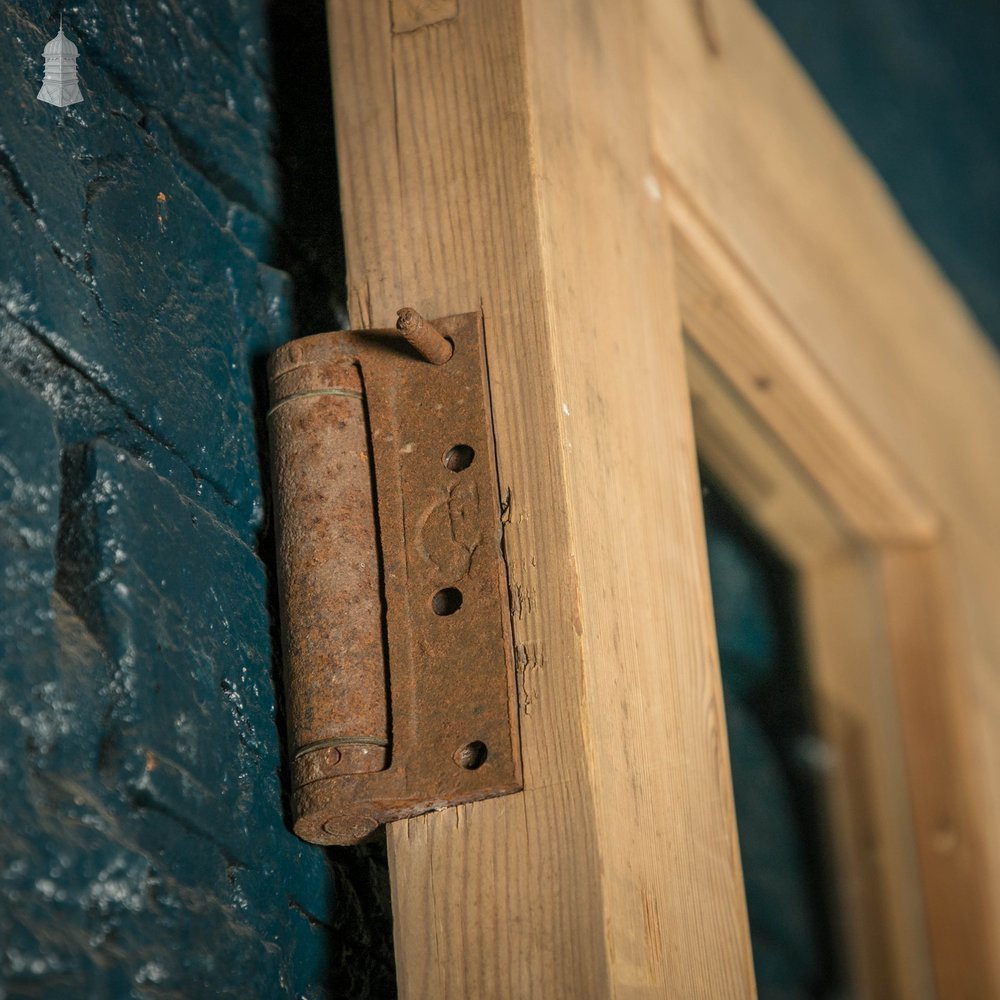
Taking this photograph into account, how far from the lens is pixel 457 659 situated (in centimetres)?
69

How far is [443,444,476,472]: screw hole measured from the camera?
0.72 meters

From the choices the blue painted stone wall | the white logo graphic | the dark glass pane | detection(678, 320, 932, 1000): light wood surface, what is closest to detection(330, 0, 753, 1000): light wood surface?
the white logo graphic

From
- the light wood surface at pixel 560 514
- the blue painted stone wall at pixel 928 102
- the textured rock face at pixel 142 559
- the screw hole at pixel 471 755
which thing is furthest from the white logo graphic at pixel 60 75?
the blue painted stone wall at pixel 928 102

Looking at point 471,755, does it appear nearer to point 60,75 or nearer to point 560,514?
point 560,514

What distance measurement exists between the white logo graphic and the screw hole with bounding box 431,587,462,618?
1.14 feet

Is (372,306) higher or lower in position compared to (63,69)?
lower

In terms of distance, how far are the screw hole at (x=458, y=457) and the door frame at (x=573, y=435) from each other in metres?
0.02

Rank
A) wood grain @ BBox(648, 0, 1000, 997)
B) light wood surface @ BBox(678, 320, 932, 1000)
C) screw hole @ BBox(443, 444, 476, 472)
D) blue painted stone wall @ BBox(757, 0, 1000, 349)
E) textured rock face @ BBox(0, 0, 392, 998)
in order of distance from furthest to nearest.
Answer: blue painted stone wall @ BBox(757, 0, 1000, 349), light wood surface @ BBox(678, 320, 932, 1000), wood grain @ BBox(648, 0, 1000, 997), screw hole @ BBox(443, 444, 476, 472), textured rock face @ BBox(0, 0, 392, 998)

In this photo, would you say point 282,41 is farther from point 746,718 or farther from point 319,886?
point 746,718

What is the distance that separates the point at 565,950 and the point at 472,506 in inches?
9.2

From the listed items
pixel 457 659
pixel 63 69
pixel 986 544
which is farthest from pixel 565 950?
pixel 986 544

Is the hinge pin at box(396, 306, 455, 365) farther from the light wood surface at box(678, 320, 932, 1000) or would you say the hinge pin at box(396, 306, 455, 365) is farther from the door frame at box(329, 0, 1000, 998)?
the light wood surface at box(678, 320, 932, 1000)

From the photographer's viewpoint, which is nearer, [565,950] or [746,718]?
[565,950]

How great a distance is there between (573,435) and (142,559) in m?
0.24
